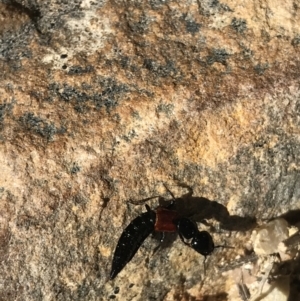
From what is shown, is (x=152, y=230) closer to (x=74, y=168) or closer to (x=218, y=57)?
(x=74, y=168)

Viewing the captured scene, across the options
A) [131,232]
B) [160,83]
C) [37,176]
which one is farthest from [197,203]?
[37,176]

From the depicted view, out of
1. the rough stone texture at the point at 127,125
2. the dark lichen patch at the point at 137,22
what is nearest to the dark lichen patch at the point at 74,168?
the rough stone texture at the point at 127,125

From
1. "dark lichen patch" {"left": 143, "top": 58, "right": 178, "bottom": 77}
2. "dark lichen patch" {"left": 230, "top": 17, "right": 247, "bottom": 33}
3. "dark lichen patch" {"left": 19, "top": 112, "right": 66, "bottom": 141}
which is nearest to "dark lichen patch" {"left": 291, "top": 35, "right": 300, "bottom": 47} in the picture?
"dark lichen patch" {"left": 230, "top": 17, "right": 247, "bottom": 33}

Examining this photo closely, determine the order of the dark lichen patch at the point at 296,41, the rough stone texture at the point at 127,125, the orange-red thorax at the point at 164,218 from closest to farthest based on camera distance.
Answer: the rough stone texture at the point at 127,125 → the orange-red thorax at the point at 164,218 → the dark lichen patch at the point at 296,41

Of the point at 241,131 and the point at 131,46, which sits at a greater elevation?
the point at 131,46

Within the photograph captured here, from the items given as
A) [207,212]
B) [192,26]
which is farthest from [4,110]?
[207,212]

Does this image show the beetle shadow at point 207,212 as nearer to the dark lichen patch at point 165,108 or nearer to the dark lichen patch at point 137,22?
the dark lichen patch at point 165,108

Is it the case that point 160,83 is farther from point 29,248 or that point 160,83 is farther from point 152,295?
point 152,295
